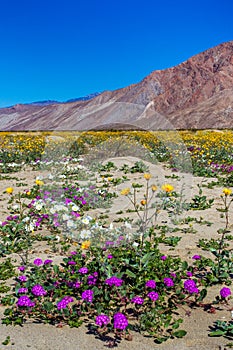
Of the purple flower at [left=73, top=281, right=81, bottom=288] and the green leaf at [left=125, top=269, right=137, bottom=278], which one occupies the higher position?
the green leaf at [left=125, top=269, right=137, bottom=278]

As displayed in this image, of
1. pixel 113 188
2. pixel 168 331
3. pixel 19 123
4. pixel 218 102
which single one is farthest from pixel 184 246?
pixel 19 123

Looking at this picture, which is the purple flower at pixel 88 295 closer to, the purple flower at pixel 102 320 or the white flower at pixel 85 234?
the purple flower at pixel 102 320

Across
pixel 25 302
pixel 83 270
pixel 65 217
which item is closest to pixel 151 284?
pixel 83 270

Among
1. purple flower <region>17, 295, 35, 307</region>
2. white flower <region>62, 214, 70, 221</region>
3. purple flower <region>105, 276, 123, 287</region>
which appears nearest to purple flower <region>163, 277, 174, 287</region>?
purple flower <region>105, 276, 123, 287</region>

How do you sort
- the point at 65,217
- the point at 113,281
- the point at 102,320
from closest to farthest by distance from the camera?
1. the point at 102,320
2. the point at 113,281
3. the point at 65,217

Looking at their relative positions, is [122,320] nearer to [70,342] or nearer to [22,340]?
[70,342]

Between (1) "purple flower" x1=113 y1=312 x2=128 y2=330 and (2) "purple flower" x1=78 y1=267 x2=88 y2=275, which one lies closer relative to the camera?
(1) "purple flower" x1=113 y1=312 x2=128 y2=330

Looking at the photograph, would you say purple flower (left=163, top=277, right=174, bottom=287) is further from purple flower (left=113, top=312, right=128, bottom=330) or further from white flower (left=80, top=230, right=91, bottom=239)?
white flower (left=80, top=230, right=91, bottom=239)

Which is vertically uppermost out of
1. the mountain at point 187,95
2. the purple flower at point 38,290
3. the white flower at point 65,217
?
the mountain at point 187,95

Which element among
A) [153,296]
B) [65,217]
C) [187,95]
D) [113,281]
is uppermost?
[187,95]

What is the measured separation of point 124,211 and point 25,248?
2647 millimetres

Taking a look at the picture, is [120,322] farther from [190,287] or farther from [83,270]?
[83,270]

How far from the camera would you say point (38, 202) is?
7.84 meters

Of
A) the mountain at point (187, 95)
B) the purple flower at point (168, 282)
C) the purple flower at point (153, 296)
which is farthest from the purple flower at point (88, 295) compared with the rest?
the mountain at point (187, 95)
